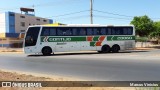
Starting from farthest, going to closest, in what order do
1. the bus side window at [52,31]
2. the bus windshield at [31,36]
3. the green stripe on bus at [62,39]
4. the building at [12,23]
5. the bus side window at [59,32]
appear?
the building at [12,23]
the bus side window at [59,32]
the bus side window at [52,31]
the green stripe on bus at [62,39]
the bus windshield at [31,36]

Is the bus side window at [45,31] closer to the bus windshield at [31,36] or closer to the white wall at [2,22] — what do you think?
the bus windshield at [31,36]

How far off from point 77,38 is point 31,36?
457cm

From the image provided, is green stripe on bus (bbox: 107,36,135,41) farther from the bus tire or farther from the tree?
the tree

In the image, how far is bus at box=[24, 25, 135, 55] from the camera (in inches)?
1204

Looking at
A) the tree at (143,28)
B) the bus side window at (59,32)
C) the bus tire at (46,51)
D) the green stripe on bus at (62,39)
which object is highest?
the tree at (143,28)

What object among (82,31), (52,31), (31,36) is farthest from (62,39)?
(31,36)

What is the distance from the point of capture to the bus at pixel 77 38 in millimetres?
30594

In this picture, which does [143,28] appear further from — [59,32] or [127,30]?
[59,32]

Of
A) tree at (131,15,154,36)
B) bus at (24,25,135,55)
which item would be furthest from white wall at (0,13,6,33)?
bus at (24,25,135,55)

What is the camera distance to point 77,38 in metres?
32.3

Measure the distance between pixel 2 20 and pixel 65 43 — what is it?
208 ft

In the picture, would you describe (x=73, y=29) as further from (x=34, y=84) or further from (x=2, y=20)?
(x=2, y=20)

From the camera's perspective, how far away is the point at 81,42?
3244 cm

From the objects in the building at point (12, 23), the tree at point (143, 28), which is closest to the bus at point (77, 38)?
the tree at point (143, 28)
